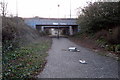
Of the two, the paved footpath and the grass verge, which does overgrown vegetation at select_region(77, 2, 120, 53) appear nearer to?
the paved footpath

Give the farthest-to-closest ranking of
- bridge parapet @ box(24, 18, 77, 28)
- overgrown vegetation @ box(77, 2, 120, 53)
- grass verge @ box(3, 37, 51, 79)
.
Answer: bridge parapet @ box(24, 18, 77, 28)
overgrown vegetation @ box(77, 2, 120, 53)
grass verge @ box(3, 37, 51, 79)

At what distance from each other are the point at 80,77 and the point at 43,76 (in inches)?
52.4

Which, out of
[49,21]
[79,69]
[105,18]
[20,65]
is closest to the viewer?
[20,65]

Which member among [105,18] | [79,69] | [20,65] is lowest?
[79,69]

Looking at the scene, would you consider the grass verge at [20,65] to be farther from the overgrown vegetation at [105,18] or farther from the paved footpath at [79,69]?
the overgrown vegetation at [105,18]

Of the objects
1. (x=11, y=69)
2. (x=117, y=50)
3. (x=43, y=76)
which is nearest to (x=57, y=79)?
(x=43, y=76)

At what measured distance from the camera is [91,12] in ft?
54.6

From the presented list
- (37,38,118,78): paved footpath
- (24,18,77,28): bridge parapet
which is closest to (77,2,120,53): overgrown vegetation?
(37,38,118,78): paved footpath

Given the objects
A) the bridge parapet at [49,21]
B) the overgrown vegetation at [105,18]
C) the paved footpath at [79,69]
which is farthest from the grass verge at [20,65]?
the bridge parapet at [49,21]

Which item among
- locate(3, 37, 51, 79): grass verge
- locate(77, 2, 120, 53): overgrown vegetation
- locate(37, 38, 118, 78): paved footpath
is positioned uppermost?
locate(77, 2, 120, 53): overgrown vegetation

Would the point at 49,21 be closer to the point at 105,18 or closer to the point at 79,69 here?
the point at 105,18

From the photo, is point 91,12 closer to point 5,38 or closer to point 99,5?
Result: point 99,5

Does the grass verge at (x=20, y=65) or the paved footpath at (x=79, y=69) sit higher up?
the grass verge at (x=20, y=65)

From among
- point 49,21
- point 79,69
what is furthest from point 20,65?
point 49,21
